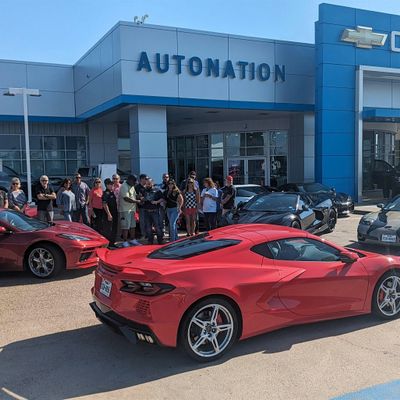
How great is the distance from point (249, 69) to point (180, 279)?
16.2m

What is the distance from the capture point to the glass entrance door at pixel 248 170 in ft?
80.5

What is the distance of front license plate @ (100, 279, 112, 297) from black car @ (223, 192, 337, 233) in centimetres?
602

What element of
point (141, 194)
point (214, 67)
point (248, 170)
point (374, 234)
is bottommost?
point (374, 234)

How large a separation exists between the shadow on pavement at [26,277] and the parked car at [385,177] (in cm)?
1813

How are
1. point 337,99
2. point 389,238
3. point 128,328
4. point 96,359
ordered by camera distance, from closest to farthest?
point 128,328 → point 96,359 → point 389,238 → point 337,99

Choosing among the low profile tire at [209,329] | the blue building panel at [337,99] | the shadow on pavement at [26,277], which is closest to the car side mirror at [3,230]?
the shadow on pavement at [26,277]

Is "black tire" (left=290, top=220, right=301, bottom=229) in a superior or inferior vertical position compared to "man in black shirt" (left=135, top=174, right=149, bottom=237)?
inferior

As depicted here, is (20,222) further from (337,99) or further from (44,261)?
(337,99)

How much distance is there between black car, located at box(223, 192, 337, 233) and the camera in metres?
10.3

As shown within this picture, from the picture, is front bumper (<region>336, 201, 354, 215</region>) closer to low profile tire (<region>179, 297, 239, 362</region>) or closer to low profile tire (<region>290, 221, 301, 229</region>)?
low profile tire (<region>290, 221, 301, 229</region>)

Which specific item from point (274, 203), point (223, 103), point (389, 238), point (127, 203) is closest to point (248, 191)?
point (274, 203)

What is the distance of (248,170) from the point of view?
81.9 feet

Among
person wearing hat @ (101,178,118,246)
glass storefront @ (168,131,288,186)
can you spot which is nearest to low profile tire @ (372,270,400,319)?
person wearing hat @ (101,178,118,246)

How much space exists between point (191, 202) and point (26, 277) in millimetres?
4224
